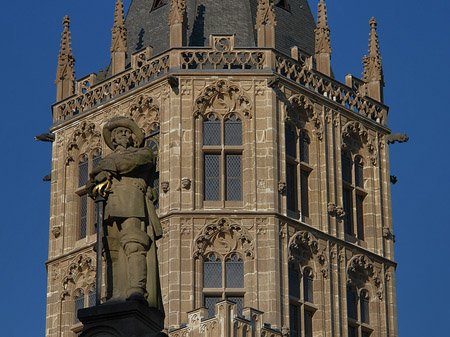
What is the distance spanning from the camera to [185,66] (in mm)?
37344

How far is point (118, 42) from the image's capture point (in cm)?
3944

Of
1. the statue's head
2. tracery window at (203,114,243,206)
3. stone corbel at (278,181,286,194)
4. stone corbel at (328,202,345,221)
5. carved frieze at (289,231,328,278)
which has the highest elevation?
tracery window at (203,114,243,206)

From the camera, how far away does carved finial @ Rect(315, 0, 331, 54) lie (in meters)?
39.6

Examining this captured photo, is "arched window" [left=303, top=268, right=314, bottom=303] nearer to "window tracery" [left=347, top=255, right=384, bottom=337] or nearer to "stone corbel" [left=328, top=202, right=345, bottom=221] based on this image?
"window tracery" [left=347, top=255, right=384, bottom=337]

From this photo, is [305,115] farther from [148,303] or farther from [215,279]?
[148,303]

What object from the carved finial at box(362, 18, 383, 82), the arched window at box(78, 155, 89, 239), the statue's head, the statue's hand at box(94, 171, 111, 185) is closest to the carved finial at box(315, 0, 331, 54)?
the carved finial at box(362, 18, 383, 82)

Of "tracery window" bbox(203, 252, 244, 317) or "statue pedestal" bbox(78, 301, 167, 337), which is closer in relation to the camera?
"statue pedestal" bbox(78, 301, 167, 337)

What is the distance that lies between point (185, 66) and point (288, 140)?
328 centimetres

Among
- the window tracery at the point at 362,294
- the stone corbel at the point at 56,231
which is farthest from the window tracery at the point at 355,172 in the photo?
the stone corbel at the point at 56,231

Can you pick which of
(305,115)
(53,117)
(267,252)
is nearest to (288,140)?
(305,115)

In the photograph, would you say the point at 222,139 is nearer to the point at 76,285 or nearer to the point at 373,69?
the point at 76,285

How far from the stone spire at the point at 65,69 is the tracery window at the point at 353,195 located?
26.3 feet

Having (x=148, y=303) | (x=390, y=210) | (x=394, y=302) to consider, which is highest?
(x=390, y=210)

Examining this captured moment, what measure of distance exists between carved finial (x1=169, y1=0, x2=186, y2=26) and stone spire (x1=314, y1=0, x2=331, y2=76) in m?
3.95
